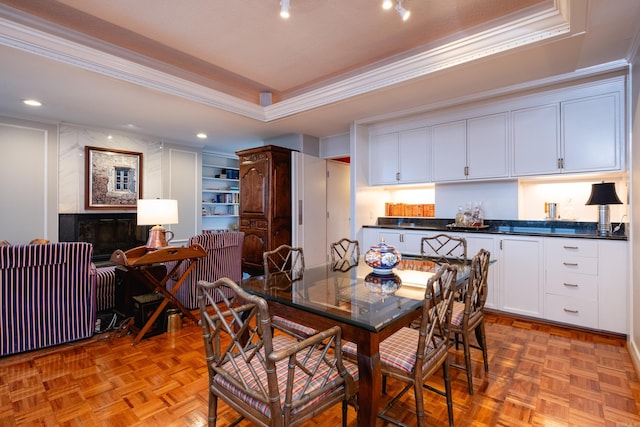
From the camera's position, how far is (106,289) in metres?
3.20

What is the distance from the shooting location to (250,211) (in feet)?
16.3

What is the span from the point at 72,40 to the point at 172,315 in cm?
260

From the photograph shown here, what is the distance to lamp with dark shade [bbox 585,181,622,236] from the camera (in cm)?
282

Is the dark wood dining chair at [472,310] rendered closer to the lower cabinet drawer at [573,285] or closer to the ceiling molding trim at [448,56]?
the lower cabinet drawer at [573,285]

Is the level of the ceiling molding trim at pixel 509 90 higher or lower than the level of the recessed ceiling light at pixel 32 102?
lower

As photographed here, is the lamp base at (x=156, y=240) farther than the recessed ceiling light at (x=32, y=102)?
No

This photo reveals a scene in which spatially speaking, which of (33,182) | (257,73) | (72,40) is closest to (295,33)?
(257,73)

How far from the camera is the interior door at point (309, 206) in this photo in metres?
4.88

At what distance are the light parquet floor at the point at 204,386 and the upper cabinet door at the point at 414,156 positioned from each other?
82.4 inches

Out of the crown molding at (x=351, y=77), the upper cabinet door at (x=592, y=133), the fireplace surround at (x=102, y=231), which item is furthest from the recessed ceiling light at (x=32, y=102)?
the upper cabinet door at (x=592, y=133)

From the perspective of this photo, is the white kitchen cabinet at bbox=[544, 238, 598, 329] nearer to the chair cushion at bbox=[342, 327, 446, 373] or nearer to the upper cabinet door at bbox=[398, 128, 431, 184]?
the upper cabinet door at bbox=[398, 128, 431, 184]

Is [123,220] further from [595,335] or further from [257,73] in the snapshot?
[595,335]

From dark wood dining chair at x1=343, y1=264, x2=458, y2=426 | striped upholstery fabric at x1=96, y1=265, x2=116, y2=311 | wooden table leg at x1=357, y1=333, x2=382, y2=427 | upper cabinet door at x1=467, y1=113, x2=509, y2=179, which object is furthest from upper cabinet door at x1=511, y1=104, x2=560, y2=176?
striped upholstery fabric at x1=96, y1=265, x2=116, y2=311

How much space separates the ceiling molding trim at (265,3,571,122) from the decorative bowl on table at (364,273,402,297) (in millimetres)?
1935
